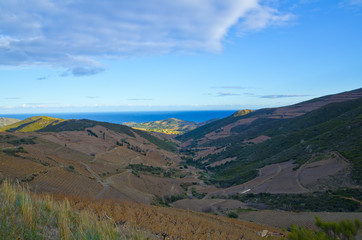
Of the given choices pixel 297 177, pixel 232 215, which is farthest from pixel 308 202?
pixel 297 177

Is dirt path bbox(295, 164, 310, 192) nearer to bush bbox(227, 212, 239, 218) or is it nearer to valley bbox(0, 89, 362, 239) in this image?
valley bbox(0, 89, 362, 239)

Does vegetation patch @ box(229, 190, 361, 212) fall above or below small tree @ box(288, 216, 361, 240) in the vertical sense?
below

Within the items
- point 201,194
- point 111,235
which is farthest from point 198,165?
point 111,235

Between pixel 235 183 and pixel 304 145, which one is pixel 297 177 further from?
pixel 304 145

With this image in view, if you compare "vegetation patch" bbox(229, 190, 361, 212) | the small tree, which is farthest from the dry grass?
"vegetation patch" bbox(229, 190, 361, 212)

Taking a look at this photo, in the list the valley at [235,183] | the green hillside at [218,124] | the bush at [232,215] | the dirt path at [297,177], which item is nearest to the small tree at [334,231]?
the valley at [235,183]

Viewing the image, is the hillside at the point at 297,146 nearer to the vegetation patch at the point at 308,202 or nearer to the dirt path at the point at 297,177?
the dirt path at the point at 297,177

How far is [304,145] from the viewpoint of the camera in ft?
148

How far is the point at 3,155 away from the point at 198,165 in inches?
2078

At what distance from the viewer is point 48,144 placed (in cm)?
4816

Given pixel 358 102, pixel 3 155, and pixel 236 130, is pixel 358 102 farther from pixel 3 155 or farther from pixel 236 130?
pixel 3 155

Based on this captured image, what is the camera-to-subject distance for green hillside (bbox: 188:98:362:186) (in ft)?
117

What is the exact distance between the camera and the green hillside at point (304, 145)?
117 feet

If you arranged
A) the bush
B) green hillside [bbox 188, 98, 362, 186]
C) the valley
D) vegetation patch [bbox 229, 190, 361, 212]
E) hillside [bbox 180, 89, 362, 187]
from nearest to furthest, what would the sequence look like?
the valley
vegetation patch [bbox 229, 190, 361, 212]
the bush
green hillside [bbox 188, 98, 362, 186]
hillside [bbox 180, 89, 362, 187]
